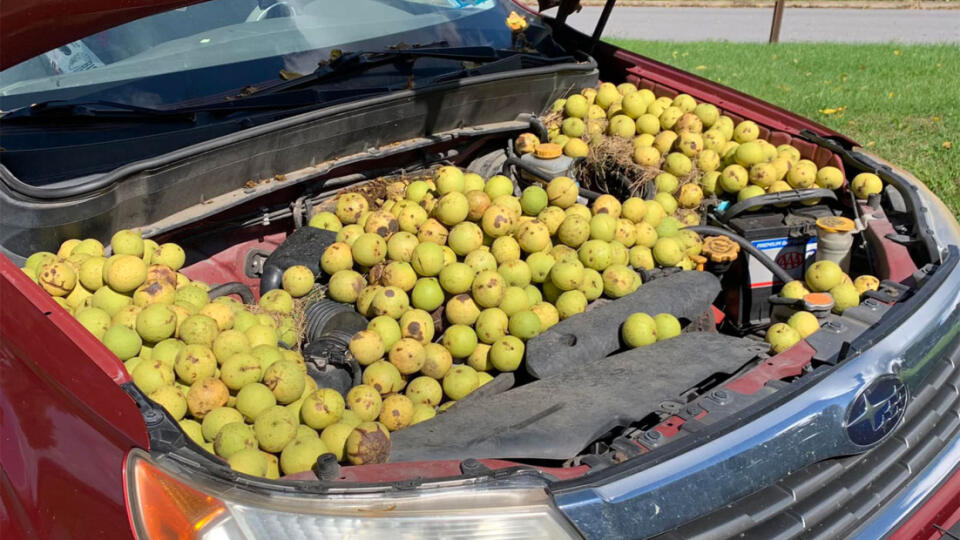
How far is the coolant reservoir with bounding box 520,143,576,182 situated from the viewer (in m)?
3.71

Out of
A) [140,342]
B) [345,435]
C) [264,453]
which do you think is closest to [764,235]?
[345,435]

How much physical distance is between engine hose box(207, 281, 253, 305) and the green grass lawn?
4.92 meters

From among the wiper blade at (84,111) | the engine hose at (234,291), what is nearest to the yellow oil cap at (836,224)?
the engine hose at (234,291)

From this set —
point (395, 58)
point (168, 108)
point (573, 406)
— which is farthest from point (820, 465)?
point (168, 108)

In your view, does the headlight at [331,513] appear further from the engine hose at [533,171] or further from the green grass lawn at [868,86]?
the green grass lawn at [868,86]

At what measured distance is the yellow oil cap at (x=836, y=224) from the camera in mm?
3055

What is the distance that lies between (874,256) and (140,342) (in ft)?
8.76

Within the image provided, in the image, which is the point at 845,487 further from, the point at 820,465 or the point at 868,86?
the point at 868,86

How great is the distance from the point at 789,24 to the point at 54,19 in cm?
1621

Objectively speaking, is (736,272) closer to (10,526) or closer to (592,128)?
(592,128)

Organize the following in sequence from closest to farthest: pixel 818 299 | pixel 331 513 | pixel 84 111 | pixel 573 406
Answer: pixel 331 513, pixel 573 406, pixel 818 299, pixel 84 111

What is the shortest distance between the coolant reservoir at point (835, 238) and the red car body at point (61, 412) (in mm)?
1154

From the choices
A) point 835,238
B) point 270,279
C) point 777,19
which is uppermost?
point 777,19

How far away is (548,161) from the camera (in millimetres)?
3742
